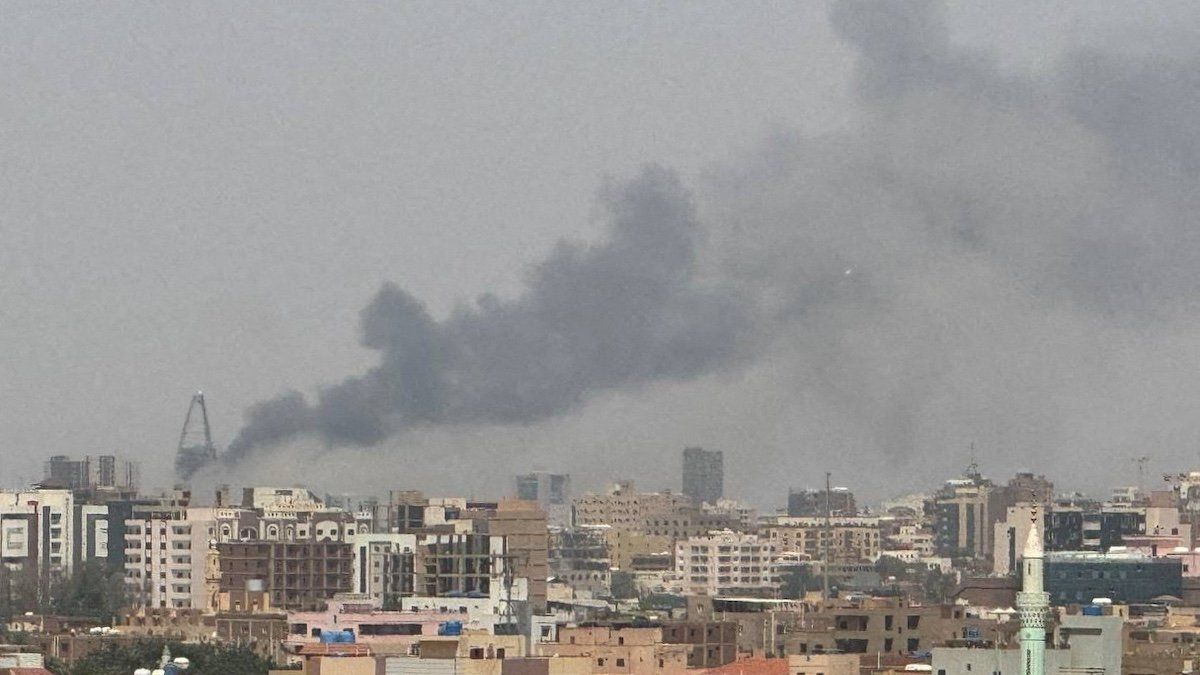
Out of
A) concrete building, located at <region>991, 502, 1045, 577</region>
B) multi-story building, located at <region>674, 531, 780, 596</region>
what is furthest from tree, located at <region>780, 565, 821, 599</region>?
concrete building, located at <region>991, 502, 1045, 577</region>

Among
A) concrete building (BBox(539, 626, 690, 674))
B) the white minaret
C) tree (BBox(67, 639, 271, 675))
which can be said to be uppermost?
the white minaret

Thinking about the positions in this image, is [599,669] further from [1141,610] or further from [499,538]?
[499,538]

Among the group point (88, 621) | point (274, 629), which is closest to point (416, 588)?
point (88, 621)

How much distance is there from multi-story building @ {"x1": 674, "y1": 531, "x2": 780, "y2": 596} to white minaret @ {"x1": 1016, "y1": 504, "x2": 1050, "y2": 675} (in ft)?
341

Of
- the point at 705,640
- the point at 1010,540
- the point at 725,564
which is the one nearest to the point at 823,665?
the point at 705,640

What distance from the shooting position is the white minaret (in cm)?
5397

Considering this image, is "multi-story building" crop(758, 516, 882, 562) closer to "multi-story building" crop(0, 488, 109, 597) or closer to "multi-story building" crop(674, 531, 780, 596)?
"multi-story building" crop(674, 531, 780, 596)

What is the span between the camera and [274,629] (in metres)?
92.8

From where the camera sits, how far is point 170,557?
132 meters

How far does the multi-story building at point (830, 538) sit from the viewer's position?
184875 mm

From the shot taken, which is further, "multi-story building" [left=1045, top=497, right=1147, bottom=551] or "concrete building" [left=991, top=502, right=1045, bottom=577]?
"multi-story building" [left=1045, top=497, right=1147, bottom=551]

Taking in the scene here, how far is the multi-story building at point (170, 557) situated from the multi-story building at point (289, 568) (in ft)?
14.1

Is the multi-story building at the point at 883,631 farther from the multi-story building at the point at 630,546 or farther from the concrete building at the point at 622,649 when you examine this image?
the multi-story building at the point at 630,546

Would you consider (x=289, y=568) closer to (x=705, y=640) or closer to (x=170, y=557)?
(x=170, y=557)
